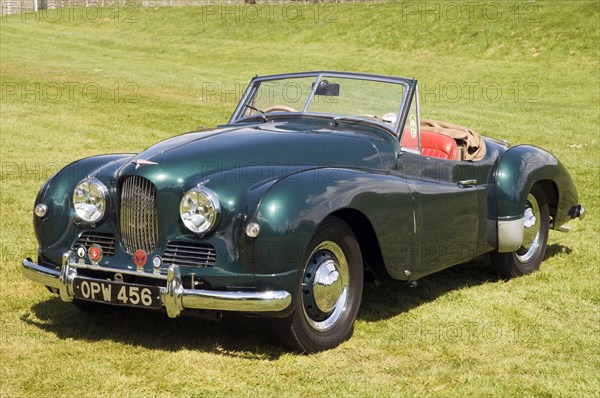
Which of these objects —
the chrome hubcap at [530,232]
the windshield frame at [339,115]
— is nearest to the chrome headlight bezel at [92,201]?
the windshield frame at [339,115]

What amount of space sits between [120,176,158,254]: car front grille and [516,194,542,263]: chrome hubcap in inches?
140

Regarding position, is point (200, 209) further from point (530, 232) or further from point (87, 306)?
point (530, 232)

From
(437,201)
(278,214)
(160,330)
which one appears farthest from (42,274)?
(437,201)

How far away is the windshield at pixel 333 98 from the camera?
6.91 meters

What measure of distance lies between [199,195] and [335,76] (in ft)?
7.38

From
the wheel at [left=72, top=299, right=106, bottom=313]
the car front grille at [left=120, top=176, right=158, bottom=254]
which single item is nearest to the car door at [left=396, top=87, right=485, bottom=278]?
the car front grille at [left=120, top=176, right=158, bottom=254]

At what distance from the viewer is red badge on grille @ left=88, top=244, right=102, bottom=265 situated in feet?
18.2

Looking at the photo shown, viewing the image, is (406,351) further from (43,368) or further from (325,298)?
(43,368)

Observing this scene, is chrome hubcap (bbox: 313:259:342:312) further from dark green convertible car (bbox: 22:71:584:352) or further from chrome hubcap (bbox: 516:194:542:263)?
chrome hubcap (bbox: 516:194:542:263)

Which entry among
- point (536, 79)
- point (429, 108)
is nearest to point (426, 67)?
point (536, 79)

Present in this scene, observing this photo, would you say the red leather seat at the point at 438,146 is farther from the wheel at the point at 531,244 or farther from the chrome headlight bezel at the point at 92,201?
the chrome headlight bezel at the point at 92,201

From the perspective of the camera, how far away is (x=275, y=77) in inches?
292

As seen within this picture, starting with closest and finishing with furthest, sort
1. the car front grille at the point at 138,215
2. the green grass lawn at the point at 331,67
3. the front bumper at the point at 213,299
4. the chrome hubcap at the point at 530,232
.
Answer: the front bumper at the point at 213,299
the green grass lawn at the point at 331,67
the car front grille at the point at 138,215
the chrome hubcap at the point at 530,232

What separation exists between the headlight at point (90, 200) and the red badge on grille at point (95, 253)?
0.23 metres
